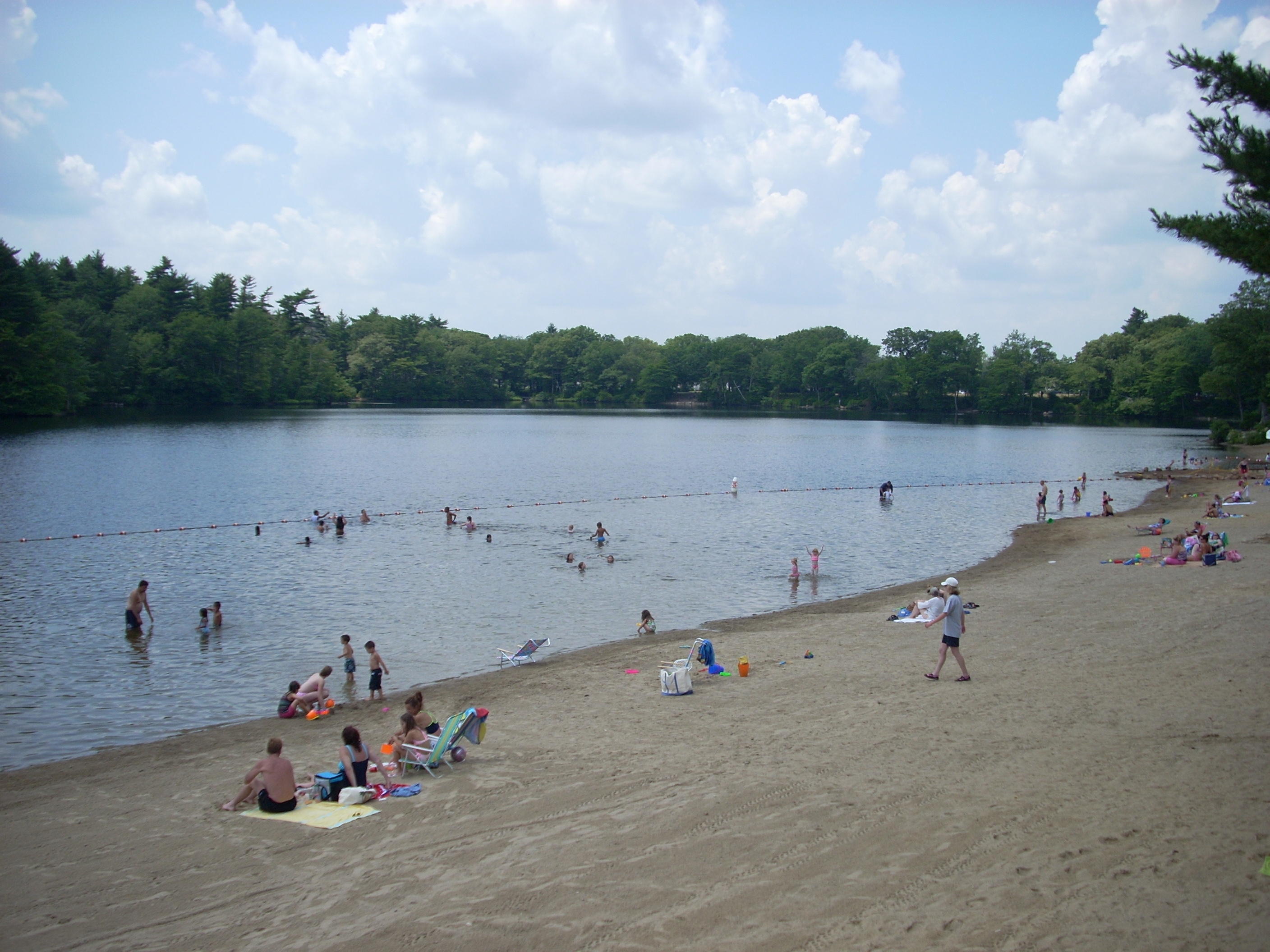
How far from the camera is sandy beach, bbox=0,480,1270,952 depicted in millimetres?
7238

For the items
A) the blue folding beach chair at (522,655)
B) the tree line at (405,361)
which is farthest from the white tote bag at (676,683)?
the tree line at (405,361)

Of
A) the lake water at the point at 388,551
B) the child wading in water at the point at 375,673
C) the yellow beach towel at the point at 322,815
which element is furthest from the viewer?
the lake water at the point at 388,551

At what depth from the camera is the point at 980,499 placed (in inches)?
2143

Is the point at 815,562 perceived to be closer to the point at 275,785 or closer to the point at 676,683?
the point at 676,683

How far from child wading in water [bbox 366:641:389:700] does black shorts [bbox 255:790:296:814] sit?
6.27 metres

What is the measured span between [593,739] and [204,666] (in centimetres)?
1178

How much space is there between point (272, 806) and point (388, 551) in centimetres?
2511

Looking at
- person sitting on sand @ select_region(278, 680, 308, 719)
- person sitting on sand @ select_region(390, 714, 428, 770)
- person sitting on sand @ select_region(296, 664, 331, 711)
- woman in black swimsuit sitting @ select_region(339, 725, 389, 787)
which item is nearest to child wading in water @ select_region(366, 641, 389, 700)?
person sitting on sand @ select_region(296, 664, 331, 711)

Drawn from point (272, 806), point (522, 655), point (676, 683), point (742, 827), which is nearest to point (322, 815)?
point (272, 806)

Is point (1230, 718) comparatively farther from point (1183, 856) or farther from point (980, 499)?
point (980, 499)

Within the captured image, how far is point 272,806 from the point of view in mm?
10602

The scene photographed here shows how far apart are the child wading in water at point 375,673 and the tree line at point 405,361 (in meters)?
91.4

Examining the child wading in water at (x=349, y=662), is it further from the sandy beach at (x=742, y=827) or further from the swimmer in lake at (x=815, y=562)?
the swimmer in lake at (x=815, y=562)

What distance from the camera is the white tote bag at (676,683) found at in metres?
15.4
